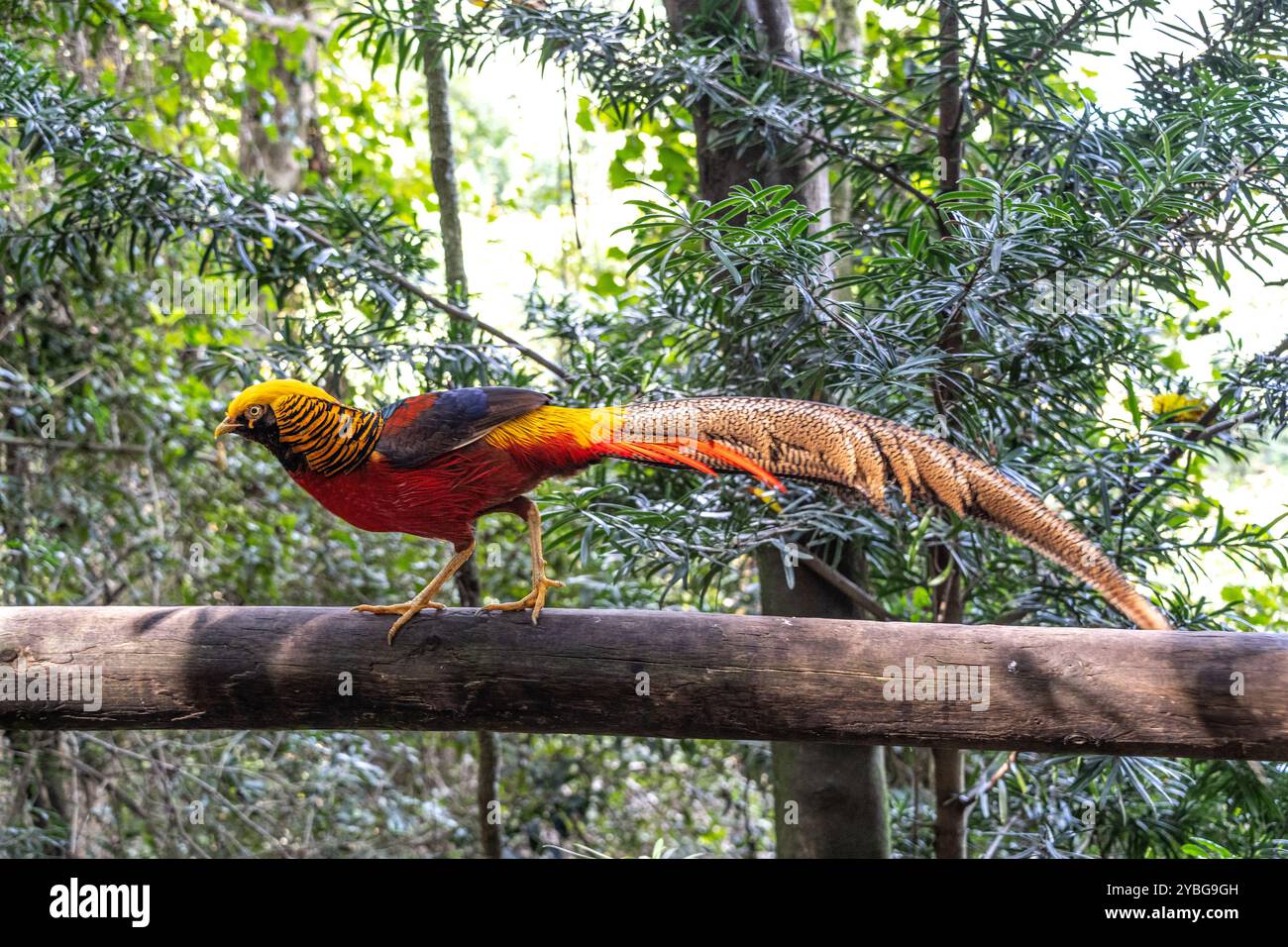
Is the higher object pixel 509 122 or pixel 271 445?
pixel 509 122

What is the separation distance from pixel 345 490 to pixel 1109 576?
1188mm

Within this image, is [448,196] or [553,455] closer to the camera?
[553,455]

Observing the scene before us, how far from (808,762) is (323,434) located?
136 centimetres

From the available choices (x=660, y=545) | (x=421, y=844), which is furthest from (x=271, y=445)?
(x=421, y=844)

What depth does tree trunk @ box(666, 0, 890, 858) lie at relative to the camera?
7.57 feet

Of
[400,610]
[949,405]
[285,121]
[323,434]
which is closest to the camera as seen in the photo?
[323,434]

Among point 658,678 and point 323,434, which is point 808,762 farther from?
point 323,434

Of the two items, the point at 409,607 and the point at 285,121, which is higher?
the point at 285,121

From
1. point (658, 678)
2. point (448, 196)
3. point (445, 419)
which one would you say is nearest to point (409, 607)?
point (445, 419)

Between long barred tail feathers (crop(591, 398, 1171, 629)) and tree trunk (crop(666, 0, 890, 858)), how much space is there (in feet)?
2.78

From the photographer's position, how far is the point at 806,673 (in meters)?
1.54

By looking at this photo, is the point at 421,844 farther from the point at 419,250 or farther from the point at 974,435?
the point at 974,435

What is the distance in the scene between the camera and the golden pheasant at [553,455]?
1479mm

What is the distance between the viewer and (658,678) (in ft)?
5.12
